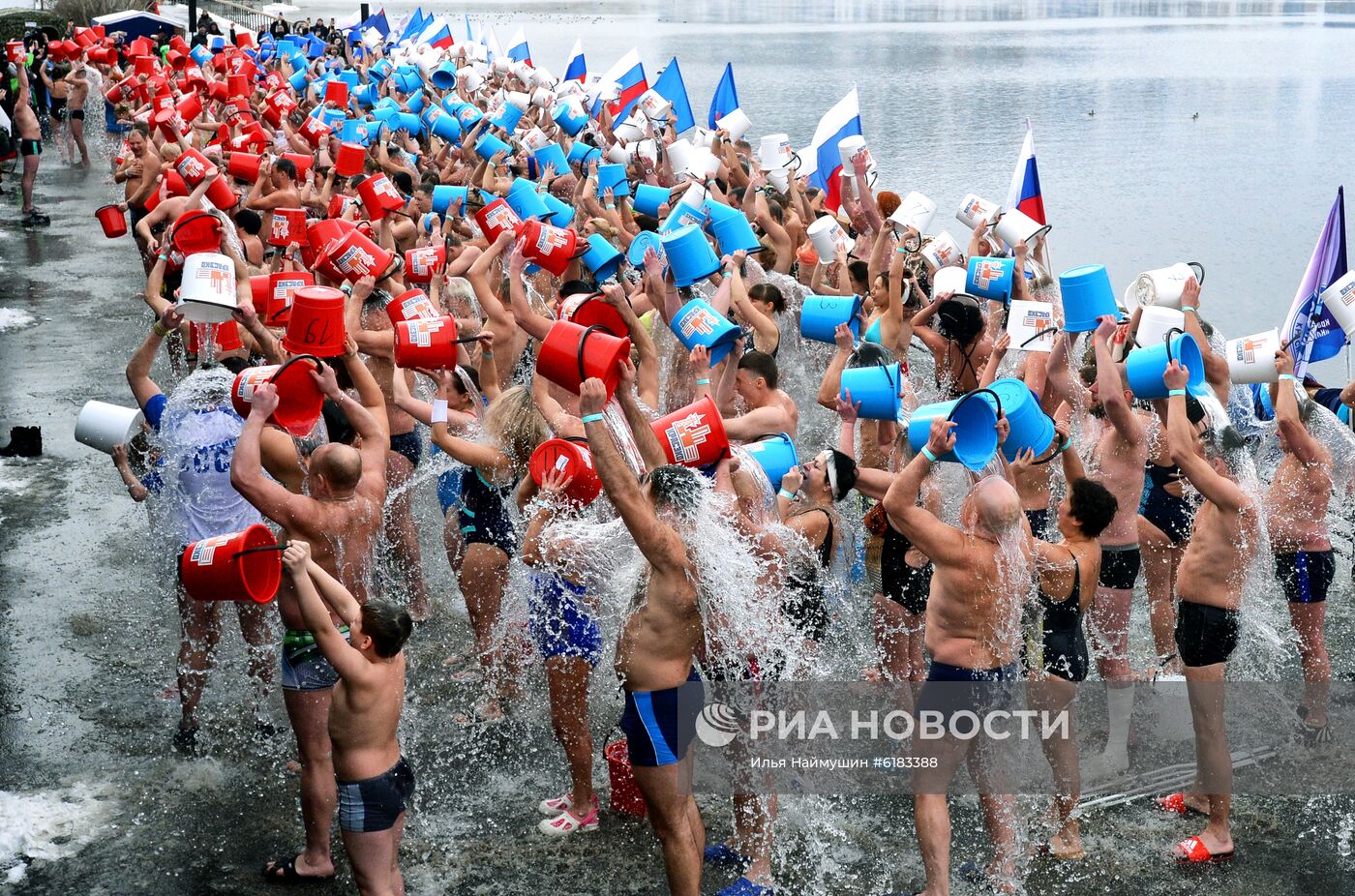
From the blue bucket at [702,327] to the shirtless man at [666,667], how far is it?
173cm

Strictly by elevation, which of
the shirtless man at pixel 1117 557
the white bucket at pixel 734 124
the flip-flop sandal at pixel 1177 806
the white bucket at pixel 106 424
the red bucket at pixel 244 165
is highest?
the white bucket at pixel 734 124

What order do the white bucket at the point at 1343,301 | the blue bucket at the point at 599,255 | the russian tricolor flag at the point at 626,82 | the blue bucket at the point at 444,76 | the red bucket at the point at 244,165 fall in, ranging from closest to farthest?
1. the white bucket at the point at 1343,301
2. the blue bucket at the point at 599,255
3. the red bucket at the point at 244,165
4. the russian tricolor flag at the point at 626,82
5. the blue bucket at the point at 444,76

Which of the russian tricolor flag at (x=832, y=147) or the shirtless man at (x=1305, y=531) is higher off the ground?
the russian tricolor flag at (x=832, y=147)

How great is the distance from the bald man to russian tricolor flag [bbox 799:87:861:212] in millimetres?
8151

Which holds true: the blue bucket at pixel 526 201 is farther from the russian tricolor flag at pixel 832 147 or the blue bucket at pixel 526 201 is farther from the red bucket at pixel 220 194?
the russian tricolor flag at pixel 832 147

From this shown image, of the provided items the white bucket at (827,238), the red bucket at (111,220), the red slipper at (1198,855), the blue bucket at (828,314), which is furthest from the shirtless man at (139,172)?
the red slipper at (1198,855)

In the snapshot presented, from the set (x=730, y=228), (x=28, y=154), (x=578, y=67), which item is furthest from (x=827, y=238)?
(x=28, y=154)

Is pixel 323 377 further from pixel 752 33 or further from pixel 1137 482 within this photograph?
pixel 752 33

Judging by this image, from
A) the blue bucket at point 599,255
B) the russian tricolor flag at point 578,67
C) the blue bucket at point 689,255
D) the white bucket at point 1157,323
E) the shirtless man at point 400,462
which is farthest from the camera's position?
the russian tricolor flag at point 578,67

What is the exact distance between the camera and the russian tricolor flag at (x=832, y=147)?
12.6m

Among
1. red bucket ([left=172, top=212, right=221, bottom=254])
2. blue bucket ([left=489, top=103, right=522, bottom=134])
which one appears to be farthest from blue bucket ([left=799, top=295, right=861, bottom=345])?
blue bucket ([left=489, top=103, right=522, bottom=134])

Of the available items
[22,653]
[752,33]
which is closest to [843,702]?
[22,653]

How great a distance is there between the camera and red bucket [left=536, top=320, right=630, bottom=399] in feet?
15.5

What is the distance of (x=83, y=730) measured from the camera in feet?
19.7
